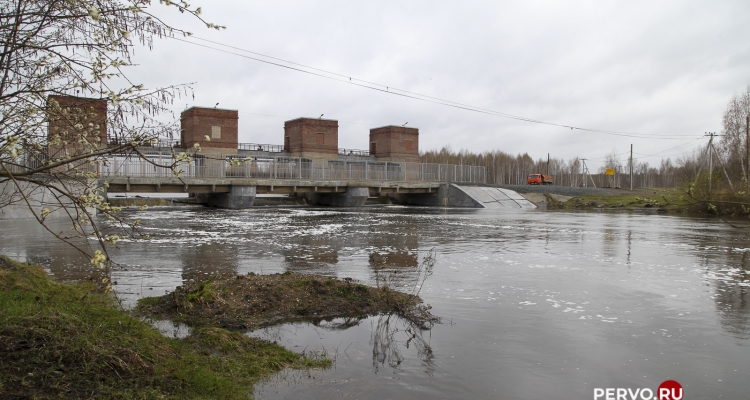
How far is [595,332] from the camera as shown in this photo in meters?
7.01

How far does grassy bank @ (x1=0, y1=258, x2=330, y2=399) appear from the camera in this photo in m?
4.11

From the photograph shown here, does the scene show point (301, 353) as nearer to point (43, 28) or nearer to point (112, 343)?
point (112, 343)

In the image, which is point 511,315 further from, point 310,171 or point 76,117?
point 310,171

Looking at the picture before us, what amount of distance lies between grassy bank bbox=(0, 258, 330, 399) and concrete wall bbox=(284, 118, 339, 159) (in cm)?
5469

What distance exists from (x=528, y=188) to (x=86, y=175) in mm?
51561

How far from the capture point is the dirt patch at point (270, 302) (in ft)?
23.6

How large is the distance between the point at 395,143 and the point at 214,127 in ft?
73.4

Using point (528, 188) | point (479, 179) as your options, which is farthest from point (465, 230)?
point (479, 179)

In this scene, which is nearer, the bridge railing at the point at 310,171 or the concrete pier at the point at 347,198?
the bridge railing at the point at 310,171

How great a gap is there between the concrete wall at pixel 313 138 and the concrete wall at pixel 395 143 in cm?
691

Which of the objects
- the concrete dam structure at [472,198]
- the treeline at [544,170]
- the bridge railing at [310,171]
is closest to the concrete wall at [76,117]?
the bridge railing at [310,171]

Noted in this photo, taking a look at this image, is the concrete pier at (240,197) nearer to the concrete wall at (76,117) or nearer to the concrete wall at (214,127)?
the concrete wall at (214,127)

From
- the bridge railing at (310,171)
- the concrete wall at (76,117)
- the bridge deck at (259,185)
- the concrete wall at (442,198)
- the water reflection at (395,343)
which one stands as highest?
the bridge railing at (310,171)

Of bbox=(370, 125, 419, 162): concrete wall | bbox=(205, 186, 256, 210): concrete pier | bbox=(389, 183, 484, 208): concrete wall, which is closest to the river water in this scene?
bbox=(205, 186, 256, 210): concrete pier
